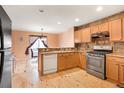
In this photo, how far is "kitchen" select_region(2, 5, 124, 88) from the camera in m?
3.19

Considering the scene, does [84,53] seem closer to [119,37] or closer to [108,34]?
[108,34]

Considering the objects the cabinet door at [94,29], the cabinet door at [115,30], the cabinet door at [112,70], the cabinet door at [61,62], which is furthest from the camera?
the cabinet door at [61,62]

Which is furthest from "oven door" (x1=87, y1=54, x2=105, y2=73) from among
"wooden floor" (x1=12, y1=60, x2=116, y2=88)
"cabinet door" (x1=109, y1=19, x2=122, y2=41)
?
"cabinet door" (x1=109, y1=19, x2=122, y2=41)

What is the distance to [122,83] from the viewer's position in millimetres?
3035

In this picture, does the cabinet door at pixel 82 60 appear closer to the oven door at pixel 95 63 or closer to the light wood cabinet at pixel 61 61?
the oven door at pixel 95 63

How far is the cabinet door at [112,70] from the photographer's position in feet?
10.4

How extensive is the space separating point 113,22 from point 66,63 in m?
2.54

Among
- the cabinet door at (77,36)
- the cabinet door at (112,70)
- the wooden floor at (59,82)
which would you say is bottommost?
the wooden floor at (59,82)

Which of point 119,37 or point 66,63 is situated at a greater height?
point 119,37

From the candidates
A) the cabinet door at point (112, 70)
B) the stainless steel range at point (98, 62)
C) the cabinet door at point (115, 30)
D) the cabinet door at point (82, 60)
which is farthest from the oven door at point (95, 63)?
the cabinet door at point (115, 30)

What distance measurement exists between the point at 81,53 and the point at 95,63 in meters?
1.23

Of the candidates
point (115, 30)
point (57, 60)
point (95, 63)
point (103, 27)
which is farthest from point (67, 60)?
point (115, 30)

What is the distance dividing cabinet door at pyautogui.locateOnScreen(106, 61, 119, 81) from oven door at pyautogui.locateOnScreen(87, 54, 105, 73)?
19 centimetres
